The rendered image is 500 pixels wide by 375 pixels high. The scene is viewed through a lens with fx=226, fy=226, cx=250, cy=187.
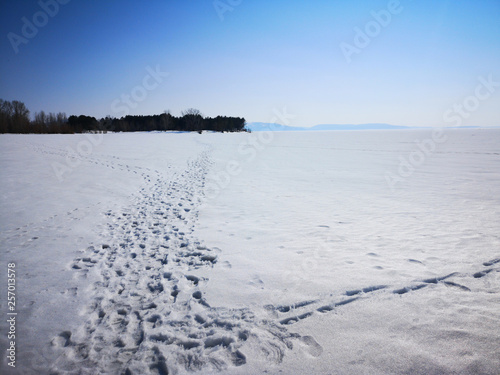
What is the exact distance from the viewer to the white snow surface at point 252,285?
231 centimetres

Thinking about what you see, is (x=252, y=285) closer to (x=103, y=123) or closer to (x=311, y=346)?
(x=311, y=346)

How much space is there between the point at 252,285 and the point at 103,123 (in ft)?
338

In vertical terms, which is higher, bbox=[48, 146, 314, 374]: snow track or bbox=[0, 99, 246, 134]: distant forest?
bbox=[0, 99, 246, 134]: distant forest

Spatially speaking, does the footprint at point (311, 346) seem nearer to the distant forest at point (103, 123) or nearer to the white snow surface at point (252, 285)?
the white snow surface at point (252, 285)

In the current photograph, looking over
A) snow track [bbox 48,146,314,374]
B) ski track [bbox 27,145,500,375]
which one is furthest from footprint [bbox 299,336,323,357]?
snow track [bbox 48,146,314,374]

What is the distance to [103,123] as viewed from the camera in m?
86.1

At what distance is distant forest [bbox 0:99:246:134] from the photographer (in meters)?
53.6

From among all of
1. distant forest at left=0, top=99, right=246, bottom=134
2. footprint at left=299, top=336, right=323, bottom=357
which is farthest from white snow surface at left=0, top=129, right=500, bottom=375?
distant forest at left=0, top=99, right=246, bottom=134

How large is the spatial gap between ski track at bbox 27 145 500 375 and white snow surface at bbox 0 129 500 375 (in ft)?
0.05

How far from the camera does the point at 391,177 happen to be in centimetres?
1173

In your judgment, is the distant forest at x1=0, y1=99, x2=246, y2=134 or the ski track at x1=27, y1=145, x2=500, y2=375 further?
the distant forest at x1=0, y1=99, x2=246, y2=134

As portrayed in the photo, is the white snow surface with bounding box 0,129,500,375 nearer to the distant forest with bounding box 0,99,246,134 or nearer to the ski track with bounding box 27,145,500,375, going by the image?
the ski track with bounding box 27,145,500,375

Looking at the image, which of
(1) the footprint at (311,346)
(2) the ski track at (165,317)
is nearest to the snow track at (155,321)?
(2) the ski track at (165,317)

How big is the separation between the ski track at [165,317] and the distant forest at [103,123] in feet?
238
